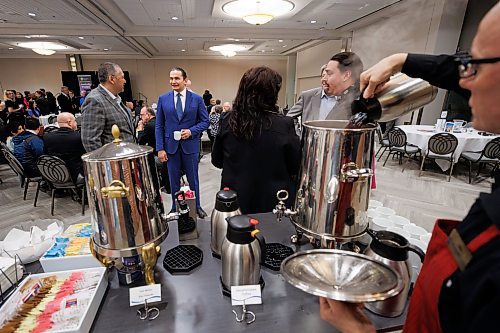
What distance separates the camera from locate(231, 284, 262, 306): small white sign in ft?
2.54

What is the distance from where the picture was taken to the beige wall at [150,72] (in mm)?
11164

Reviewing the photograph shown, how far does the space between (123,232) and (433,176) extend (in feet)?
16.4

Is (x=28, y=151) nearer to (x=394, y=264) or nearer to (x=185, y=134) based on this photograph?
(x=185, y=134)

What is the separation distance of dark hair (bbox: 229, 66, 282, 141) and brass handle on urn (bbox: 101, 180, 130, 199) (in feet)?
2.27

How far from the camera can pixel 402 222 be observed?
4.28 ft

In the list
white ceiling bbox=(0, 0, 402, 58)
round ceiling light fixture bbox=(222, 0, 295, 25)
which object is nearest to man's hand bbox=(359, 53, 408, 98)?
round ceiling light fixture bbox=(222, 0, 295, 25)

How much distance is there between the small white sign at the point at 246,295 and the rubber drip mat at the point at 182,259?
23cm

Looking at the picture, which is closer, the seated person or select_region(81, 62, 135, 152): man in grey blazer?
select_region(81, 62, 135, 152): man in grey blazer

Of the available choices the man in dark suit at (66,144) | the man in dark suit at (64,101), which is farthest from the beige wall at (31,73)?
the man in dark suit at (66,144)

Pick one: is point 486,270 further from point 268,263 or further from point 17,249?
point 17,249

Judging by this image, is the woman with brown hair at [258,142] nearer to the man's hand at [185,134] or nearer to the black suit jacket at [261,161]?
the black suit jacket at [261,161]

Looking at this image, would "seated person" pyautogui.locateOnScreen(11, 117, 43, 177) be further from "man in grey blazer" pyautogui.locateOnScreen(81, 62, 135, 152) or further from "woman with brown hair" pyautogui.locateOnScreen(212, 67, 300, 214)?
Answer: "woman with brown hair" pyautogui.locateOnScreen(212, 67, 300, 214)

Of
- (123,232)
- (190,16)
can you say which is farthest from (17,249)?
(190,16)

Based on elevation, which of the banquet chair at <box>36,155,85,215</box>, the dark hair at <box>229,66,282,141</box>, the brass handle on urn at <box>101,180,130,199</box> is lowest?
the banquet chair at <box>36,155,85,215</box>
